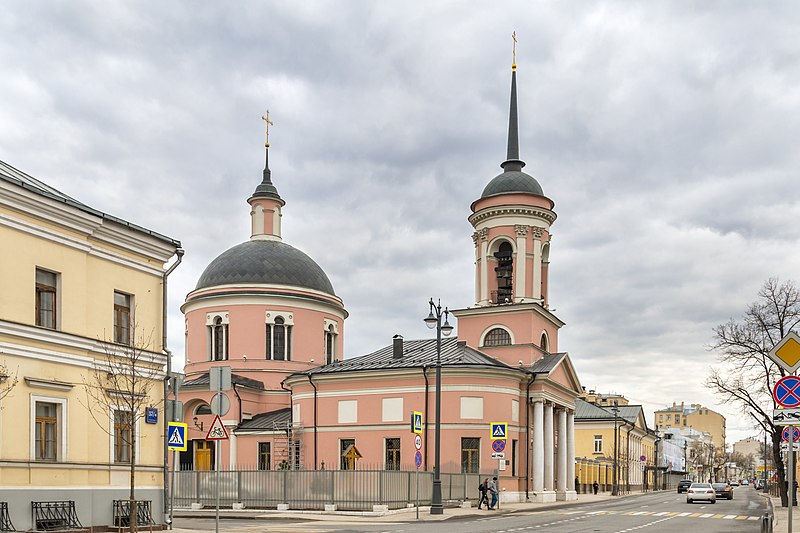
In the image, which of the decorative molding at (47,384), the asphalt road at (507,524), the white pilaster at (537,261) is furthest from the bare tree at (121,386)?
the white pilaster at (537,261)

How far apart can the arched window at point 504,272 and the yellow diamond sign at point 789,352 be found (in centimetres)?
3466

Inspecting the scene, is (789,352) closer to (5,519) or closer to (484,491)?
(5,519)

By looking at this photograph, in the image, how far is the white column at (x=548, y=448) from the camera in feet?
150

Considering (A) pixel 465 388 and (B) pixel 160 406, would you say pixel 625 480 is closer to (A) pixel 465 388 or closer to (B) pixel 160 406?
(A) pixel 465 388

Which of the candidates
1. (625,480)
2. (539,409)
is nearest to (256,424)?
(539,409)

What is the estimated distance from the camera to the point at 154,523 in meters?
23.0

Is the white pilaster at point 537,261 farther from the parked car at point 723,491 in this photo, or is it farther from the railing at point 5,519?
the railing at point 5,519

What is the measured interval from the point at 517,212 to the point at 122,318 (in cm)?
2954

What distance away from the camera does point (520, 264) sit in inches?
1889

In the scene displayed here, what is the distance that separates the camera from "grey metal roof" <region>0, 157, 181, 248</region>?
19.5m

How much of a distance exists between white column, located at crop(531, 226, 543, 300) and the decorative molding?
3164cm

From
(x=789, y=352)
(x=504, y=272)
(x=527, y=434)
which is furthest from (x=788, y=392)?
(x=504, y=272)

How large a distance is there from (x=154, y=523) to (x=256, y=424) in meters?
26.5

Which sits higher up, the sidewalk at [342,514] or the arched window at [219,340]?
the arched window at [219,340]
